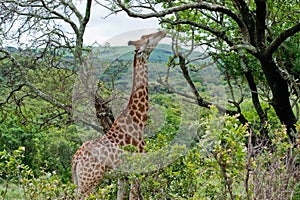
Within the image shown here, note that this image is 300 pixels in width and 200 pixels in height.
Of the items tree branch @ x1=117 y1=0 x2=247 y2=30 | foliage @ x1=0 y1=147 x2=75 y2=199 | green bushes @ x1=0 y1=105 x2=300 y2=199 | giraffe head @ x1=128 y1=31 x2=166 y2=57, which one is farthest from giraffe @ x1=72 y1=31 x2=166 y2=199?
tree branch @ x1=117 y1=0 x2=247 y2=30

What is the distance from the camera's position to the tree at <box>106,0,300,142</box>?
5.55m

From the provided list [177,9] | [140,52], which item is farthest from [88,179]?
[177,9]

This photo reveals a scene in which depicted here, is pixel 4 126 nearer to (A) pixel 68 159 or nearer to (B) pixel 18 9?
(A) pixel 68 159

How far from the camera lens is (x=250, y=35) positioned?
601 centimetres

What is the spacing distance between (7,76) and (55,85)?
0.74 metres

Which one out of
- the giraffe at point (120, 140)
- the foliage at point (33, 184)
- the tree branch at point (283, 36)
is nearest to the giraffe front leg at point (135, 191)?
the giraffe at point (120, 140)

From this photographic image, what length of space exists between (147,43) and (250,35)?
281 centimetres

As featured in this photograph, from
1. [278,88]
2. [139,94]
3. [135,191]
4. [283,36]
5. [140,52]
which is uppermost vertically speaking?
[283,36]

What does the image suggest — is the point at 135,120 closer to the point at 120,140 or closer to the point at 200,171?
the point at 120,140

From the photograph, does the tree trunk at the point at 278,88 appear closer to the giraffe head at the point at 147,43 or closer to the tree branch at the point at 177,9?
the tree branch at the point at 177,9

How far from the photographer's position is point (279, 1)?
22.9ft

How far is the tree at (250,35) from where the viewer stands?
555 centimetres

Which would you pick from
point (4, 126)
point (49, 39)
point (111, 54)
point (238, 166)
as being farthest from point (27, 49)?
point (238, 166)

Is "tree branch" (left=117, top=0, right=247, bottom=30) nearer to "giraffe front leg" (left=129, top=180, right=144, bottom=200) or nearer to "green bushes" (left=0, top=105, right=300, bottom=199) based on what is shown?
"green bushes" (left=0, top=105, right=300, bottom=199)
